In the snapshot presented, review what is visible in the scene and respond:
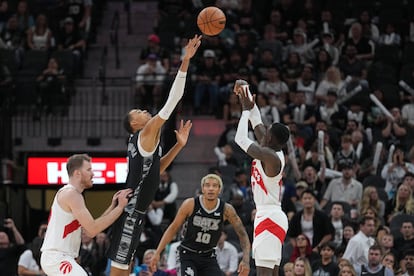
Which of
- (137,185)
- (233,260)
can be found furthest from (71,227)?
(233,260)

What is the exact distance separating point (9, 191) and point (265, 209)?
786 cm

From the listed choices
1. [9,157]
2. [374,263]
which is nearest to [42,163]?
[9,157]

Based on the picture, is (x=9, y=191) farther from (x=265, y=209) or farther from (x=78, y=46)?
(x=265, y=209)

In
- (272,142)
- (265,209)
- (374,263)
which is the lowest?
(374,263)

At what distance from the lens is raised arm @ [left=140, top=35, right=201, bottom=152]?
11.5 m

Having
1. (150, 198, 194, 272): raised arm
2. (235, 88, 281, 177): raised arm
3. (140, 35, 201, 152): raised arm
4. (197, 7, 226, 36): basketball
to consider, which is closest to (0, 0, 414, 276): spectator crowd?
(150, 198, 194, 272): raised arm

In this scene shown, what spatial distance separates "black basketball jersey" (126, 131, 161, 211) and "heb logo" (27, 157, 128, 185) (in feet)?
20.1

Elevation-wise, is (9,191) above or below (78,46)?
below

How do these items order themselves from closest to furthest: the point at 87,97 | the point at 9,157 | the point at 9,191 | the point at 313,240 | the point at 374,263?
1. the point at 374,263
2. the point at 313,240
3. the point at 9,191
4. the point at 9,157
5. the point at 87,97

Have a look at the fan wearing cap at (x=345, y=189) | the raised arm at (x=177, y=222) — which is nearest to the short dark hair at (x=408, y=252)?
the fan wearing cap at (x=345, y=189)

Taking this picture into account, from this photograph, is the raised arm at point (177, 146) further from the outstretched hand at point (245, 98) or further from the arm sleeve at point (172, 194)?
the arm sleeve at point (172, 194)

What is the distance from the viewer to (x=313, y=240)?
16969 mm

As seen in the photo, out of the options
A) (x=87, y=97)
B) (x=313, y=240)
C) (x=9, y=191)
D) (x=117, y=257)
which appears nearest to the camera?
(x=117, y=257)

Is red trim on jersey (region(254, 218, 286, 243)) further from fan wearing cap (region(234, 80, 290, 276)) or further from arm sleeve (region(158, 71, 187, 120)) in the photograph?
arm sleeve (region(158, 71, 187, 120))
